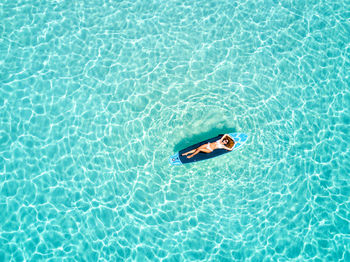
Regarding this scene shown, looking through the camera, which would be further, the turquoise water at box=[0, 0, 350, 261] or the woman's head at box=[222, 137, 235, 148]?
the woman's head at box=[222, 137, 235, 148]

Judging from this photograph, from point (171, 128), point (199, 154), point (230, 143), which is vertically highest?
point (171, 128)

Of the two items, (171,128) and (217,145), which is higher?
(171,128)

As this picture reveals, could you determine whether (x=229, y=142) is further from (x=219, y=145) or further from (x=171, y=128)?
(x=171, y=128)

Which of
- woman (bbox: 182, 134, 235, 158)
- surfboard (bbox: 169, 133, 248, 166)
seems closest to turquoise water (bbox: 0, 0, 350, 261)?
surfboard (bbox: 169, 133, 248, 166)

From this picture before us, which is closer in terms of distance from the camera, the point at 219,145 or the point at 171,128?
the point at 219,145

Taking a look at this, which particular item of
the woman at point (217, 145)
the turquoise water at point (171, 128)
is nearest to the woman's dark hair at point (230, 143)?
the woman at point (217, 145)

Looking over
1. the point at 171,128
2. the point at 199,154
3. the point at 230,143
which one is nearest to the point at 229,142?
the point at 230,143

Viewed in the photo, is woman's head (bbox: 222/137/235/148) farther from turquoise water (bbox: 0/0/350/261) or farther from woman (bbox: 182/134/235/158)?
turquoise water (bbox: 0/0/350/261)

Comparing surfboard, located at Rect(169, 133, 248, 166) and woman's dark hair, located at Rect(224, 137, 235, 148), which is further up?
woman's dark hair, located at Rect(224, 137, 235, 148)

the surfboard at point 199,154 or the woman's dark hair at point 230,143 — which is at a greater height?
the woman's dark hair at point 230,143

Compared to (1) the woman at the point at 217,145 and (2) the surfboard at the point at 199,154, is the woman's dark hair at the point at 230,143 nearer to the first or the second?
(1) the woman at the point at 217,145
